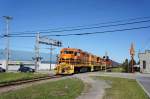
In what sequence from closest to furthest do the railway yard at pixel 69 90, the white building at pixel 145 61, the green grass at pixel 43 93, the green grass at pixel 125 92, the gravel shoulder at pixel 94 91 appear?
the green grass at pixel 43 93
the railway yard at pixel 69 90
the green grass at pixel 125 92
the gravel shoulder at pixel 94 91
the white building at pixel 145 61

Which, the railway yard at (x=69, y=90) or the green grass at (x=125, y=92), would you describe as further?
the green grass at (x=125, y=92)

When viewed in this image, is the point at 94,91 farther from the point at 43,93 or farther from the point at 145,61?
the point at 145,61

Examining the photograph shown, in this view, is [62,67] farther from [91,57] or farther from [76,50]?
[91,57]

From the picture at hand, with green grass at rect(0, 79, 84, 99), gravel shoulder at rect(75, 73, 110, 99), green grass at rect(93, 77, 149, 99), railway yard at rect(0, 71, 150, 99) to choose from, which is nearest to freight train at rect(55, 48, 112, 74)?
railway yard at rect(0, 71, 150, 99)

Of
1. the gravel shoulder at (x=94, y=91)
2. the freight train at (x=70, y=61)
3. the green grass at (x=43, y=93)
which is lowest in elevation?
the gravel shoulder at (x=94, y=91)

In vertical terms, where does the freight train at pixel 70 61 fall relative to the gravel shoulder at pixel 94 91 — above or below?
above

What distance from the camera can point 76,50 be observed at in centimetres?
4266

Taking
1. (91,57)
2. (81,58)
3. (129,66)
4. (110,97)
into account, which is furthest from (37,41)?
(110,97)

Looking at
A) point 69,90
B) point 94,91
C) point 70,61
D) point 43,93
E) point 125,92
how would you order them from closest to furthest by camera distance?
point 43,93
point 125,92
point 69,90
point 94,91
point 70,61

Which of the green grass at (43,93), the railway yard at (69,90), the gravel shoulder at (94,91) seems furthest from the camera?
the gravel shoulder at (94,91)

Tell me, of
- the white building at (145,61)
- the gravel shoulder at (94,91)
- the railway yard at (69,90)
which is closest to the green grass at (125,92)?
the railway yard at (69,90)

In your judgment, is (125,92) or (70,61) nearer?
Result: (125,92)

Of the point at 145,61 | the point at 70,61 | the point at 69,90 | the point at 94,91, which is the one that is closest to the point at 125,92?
the point at 94,91

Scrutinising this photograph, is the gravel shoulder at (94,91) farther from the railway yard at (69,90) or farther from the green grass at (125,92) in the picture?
the green grass at (125,92)
